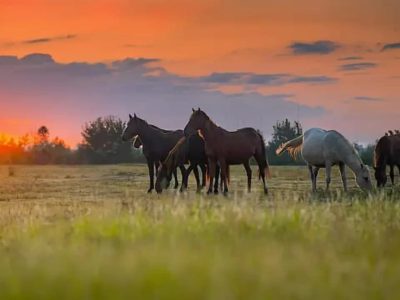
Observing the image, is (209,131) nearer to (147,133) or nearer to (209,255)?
(147,133)

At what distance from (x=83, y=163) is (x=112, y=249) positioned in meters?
56.9

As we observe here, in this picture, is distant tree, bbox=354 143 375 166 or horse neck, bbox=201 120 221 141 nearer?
horse neck, bbox=201 120 221 141

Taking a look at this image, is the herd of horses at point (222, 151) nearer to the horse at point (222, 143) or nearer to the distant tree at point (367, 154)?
the horse at point (222, 143)

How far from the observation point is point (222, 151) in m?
22.8

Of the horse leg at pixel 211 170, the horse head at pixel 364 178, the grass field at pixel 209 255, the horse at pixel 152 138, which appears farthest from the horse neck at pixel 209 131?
the grass field at pixel 209 255

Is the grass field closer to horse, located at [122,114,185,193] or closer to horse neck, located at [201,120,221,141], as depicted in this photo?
horse neck, located at [201,120,221,141]

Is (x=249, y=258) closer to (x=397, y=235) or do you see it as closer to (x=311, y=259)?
(x=311, y=259)

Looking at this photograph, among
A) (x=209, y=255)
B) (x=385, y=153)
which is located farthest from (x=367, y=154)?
(x=209, y=255)

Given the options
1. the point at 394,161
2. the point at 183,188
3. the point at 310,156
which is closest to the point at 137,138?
the point at 183,188

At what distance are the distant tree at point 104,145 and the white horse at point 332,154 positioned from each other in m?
40.2

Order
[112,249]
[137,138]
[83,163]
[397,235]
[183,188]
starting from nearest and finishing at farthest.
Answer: [112,249] < [397,235] < [183,188] < [137,138] < [83,163]

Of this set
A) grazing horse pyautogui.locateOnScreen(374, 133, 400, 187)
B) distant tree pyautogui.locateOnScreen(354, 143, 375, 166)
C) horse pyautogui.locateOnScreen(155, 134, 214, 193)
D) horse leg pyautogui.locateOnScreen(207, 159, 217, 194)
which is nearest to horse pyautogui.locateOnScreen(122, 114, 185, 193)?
horse pyautogui.locateOnScreen(155, 134, 214, 193)

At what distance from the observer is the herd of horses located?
74.2ft

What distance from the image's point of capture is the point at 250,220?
34.6 feet
